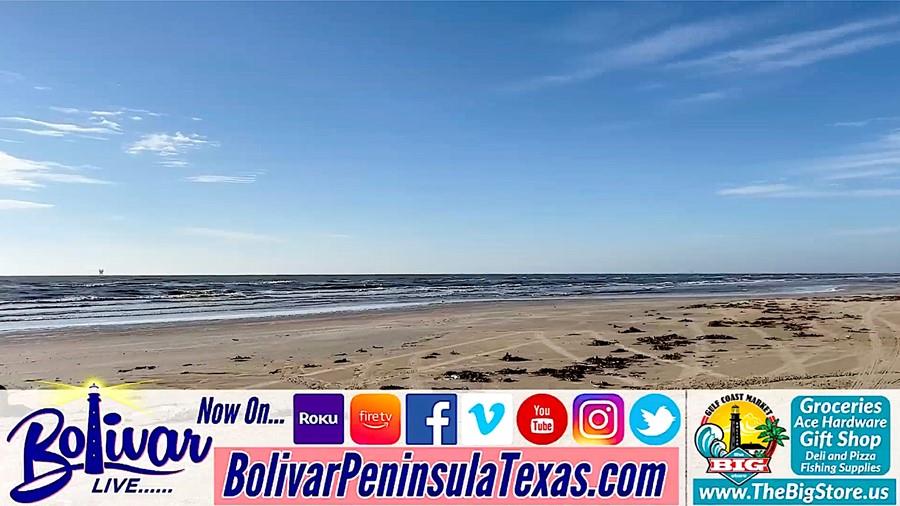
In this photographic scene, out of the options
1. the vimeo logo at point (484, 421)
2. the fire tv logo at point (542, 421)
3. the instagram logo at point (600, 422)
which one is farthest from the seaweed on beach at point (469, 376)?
the instagram logo at point (600, 422)

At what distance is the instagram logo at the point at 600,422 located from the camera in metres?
6.78

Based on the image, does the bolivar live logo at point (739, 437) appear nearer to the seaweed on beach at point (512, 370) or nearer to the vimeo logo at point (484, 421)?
the vimeo logo at point (484, 421)

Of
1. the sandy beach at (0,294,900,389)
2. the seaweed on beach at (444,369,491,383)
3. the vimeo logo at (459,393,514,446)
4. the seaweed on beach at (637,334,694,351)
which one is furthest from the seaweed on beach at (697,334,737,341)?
the vimeo logo at (459,393,514,446)

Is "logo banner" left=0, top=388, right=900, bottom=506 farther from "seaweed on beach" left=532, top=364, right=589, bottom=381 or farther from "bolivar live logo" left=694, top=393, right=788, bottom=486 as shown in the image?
"seaweed on beach" left=532, top=364, right=589, bottom=381

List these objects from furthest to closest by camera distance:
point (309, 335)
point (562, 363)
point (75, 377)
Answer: point (309, 335) → point (562, 363) → point (75, 377)

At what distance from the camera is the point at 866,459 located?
20.8ft

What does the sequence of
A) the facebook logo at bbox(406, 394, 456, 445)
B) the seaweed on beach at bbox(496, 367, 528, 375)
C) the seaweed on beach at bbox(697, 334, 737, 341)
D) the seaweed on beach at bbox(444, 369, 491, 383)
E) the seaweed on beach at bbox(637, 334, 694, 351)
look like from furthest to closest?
the seaweed on beach at bbox(697, 334, 737, 341), the seaweed on beach at bbox(637, 334, 694, 351), the seaweed on beach at bbox(496, 367, 528, 375), the seaweed on beach at bbox(444, 369, 491, 383), the facebook logo at bbox(406, 394, 456, 445)

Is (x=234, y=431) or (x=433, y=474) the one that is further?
(x=234, y=431)

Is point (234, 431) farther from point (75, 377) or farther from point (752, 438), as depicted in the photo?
point (75, 377)

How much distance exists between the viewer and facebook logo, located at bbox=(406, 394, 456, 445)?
22.2ft

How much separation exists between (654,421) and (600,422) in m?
0.63

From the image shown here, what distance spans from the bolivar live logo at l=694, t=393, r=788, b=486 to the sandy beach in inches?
206

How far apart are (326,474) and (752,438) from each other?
474 cm

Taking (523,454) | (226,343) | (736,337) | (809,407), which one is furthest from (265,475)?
(736,337)
